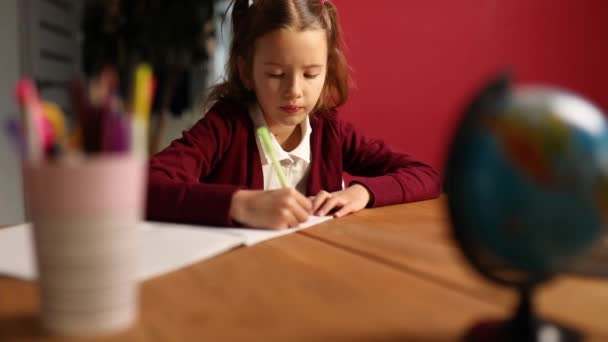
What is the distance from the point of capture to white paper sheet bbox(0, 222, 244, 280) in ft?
1.82

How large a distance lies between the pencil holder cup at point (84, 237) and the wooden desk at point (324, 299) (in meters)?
0.02

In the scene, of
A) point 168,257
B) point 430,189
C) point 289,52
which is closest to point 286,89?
point 289,52

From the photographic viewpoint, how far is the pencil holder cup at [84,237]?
371 millimetres

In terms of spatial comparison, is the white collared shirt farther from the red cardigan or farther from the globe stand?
A: the globe stand

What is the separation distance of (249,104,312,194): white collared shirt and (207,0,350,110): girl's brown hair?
0.23 feet

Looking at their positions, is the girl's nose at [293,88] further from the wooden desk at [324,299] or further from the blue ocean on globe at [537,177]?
the blue ocean on globe at [537,177]

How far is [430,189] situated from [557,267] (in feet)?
2.31

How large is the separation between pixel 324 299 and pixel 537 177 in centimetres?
22

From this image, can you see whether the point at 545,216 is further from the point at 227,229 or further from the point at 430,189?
the point at 430,189

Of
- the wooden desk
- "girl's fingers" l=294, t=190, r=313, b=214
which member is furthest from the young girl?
the wooden desk

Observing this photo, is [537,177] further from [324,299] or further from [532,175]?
[324,299]

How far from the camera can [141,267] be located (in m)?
0.56

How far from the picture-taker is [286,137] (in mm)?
1257

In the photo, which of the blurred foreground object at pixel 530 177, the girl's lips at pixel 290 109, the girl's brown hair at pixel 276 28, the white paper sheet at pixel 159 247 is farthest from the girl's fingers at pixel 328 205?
the blurred foreground object at pixel 530 177
